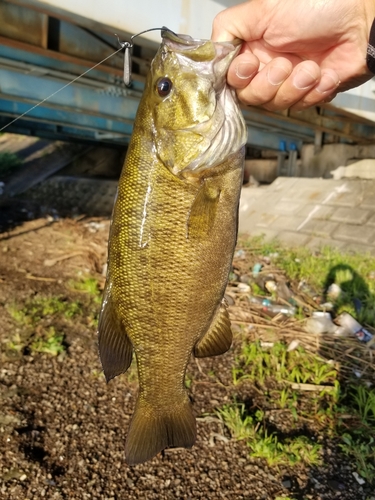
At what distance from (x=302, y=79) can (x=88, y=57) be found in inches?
168

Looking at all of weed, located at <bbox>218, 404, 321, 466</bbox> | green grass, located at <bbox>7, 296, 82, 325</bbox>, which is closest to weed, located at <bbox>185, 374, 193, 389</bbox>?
weed, located at <bbox>218, 404, 321, 466</bbox>

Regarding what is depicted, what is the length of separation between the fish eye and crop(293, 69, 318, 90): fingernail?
0.67 metres

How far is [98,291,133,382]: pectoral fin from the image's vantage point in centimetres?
193

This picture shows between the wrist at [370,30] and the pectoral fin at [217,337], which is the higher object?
the wrist at [370,30]

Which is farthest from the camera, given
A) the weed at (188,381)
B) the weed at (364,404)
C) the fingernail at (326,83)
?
the weed at (188,381)

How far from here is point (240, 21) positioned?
84.4 inches

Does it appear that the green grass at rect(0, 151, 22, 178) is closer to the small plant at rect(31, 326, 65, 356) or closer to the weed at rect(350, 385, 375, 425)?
the small plant at rect(31, 326, 65, 356)

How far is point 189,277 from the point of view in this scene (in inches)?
73.0

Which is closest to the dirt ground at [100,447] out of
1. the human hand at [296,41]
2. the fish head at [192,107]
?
the fish head at [192,107]

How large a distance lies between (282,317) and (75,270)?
11.6 feet

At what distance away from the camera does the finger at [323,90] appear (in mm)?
2232

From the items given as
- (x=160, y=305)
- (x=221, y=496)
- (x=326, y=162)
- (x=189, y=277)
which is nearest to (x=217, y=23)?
(x=189, y=277)

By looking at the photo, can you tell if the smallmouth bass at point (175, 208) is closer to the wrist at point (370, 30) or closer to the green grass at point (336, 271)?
the wrist at point (370, 30)

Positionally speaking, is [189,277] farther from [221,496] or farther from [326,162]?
[326,162]
